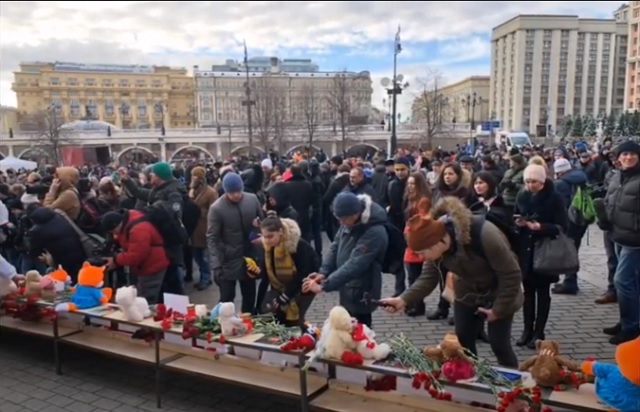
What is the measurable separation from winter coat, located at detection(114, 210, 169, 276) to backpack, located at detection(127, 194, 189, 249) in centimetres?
5

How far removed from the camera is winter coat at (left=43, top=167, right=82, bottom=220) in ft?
20.9

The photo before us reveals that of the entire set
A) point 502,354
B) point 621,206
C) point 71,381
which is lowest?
point 71,381

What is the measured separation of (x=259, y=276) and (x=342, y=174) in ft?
12.9

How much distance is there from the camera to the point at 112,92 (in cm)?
11781

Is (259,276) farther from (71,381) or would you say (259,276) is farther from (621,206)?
(621,206)

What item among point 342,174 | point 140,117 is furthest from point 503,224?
point 140,117

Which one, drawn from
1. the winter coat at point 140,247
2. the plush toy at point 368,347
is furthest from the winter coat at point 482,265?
the winter coat at point 140,247

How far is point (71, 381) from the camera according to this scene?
15.6ft

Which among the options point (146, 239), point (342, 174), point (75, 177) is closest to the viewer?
point (146, 239)

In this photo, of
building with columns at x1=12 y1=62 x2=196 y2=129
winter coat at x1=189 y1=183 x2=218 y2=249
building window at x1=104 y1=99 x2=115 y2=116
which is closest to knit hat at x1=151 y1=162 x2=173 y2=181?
winter coat at x1=189 y1=183 x2=218 y2=249

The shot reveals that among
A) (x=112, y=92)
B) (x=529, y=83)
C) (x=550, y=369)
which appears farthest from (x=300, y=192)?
(x=112, y=92)

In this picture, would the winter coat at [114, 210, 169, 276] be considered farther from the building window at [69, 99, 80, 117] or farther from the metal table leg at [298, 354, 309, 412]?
the building window at [69, 99, 80, 117]

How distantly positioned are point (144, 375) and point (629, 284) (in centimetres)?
466

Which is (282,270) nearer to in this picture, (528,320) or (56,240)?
(528,320)
